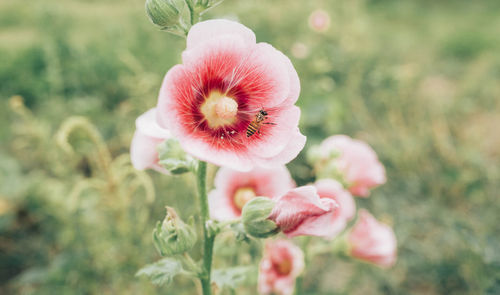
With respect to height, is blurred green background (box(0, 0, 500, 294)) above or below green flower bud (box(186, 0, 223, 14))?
below

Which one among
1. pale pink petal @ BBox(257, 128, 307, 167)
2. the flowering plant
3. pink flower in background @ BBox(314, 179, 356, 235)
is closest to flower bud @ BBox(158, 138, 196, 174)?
the flowering plant

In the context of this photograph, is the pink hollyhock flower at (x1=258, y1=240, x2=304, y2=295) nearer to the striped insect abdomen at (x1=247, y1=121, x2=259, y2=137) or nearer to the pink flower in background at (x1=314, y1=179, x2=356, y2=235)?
the pink flower in background at (x1=314, y1=179, x2=356, y2=235)

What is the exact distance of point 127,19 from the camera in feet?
9.41

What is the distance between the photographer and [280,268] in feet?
2.84

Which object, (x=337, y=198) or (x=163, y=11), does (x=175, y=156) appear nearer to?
(x=163, y=11)

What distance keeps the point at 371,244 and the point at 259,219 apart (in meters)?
0.47

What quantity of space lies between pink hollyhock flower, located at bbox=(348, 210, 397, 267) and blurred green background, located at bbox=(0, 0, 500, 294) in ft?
0.56

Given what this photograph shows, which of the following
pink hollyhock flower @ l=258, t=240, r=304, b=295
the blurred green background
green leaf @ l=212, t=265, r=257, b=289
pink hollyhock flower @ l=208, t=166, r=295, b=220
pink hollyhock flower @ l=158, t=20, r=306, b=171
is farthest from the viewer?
the blurred green background

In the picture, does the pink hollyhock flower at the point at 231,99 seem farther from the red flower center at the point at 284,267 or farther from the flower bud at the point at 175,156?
the red flower center at the point at 284,267

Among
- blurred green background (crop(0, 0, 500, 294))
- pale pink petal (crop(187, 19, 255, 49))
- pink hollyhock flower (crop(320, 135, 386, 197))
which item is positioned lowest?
blurred green background (crop(0, 0, 500, 294))

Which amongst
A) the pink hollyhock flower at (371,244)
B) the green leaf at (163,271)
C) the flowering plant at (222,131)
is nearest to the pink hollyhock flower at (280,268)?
the pink hollyhock flower at (371,244)

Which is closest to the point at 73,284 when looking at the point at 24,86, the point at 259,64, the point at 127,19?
the point at 259,64

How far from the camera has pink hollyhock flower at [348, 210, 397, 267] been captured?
34.1 inches

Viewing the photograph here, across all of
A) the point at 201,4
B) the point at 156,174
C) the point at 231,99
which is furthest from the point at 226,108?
the point at 156,174
